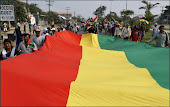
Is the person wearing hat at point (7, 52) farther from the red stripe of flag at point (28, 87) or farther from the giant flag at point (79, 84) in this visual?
the red stripe of flag at point (28, 87)

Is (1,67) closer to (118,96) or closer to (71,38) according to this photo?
(118,96)

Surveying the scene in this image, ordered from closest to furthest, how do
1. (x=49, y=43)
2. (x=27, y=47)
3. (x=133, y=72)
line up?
(x=133, y=72)
(x=27, y=47)
(x=49, y=43)

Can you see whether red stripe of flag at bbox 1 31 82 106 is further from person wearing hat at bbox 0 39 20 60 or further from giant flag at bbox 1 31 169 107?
person wearing hat at bbox 0 39 20 60

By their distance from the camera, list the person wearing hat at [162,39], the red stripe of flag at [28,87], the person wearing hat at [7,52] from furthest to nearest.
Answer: the person wearing hat at [162,39] → the person wearing hat at [7,52] → the red stripe of flag at [28,87]

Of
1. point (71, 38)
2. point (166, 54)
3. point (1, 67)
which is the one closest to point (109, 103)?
point (1, 67)

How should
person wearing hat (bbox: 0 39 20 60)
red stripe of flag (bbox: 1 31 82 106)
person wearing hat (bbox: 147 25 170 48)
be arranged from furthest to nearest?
person wearing hat (bbox: 147 25 170 48) < person wearing hat (bbox: 0 39 20 60) < red stripe of flag (bbox: 1 31 82 106)

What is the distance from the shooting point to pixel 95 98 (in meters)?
2.70

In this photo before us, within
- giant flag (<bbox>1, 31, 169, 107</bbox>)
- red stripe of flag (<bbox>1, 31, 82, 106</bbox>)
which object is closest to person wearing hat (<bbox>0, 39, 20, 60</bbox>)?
giant flag (<bbox>1, 31, 169, 107</bbox>)

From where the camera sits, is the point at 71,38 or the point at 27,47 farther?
the point at 71,38

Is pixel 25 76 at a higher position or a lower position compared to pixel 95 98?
higher

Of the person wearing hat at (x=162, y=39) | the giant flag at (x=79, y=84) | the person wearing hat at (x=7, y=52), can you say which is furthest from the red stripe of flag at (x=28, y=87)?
the person wearing hat at (x=162, y=39)

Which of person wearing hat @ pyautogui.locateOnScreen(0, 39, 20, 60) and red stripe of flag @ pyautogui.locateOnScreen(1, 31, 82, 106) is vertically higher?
person wearing hat @ pyautogui.locateOnScreen(0, 39, 20, 60)

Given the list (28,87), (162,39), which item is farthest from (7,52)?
(162,39)

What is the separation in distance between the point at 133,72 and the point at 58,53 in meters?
2.15
